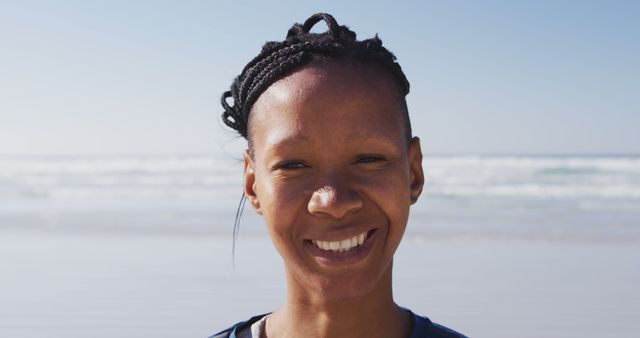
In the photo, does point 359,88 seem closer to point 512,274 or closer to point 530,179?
point 512,274

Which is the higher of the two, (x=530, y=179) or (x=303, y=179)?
(x=530, y=179)

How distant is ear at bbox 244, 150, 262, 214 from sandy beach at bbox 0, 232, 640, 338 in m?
3.32

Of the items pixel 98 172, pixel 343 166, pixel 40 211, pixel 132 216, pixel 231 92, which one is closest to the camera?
pixel 343 166

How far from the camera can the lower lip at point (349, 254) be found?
2.04 metres

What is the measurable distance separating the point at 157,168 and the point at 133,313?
977 inches

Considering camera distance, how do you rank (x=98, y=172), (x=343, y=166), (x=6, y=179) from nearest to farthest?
1. (x=343, y=166)
2. (x=6, y=179)
3. (x=98, y=172)

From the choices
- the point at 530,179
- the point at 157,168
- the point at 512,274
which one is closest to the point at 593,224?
the point at 512,274

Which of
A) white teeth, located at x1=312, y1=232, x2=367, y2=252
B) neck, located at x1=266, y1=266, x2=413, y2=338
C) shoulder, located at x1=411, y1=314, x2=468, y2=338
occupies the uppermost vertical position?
white teeth, located at x1=312, y1=232, x2=367, y2=252

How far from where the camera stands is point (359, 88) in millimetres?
2029

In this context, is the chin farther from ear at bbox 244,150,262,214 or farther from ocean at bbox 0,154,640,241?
ocean at bbox 0,154,640,241

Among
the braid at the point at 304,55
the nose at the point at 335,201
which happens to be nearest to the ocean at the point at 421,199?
the braid at the point at 304,55

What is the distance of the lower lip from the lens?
80.3 inches

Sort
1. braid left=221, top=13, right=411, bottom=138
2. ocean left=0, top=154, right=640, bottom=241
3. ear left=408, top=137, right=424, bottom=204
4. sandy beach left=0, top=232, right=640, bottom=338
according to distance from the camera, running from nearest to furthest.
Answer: braid left=221, top=13, right=411, bottom=138 < ear left=408, top=137, right=424, bottom=204 < sandy beach left=0, top=232, right=640, bottom=338 < ocean left=0, top=154, right=640, bottom=241

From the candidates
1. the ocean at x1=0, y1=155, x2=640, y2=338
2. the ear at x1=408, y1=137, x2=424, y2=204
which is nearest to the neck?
the ear at x1=408, y1=137, x2=424, y2=204
